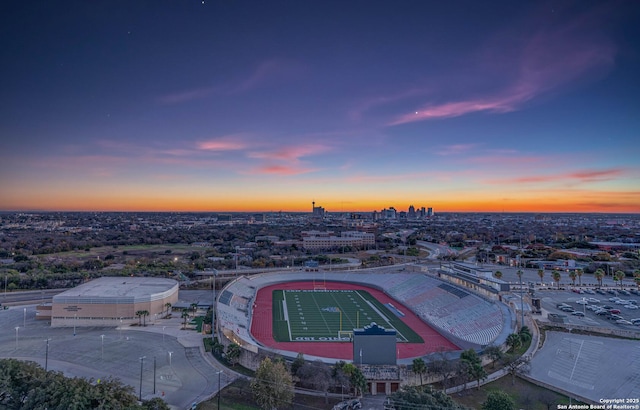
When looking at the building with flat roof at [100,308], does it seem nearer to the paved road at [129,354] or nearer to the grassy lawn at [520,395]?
the paved road at [129,354]

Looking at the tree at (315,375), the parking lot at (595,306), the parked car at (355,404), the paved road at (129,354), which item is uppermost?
the tree at (315,375)

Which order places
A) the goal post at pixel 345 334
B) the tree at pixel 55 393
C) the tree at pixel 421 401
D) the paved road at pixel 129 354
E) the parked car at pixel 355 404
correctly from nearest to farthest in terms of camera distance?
1. the tree at pixel 55 393
2. the tree at pixel 421 401
3. the parked car at pixel 355 404
4. the paved road at pixel 129 354
5. the goal post at pixel 345 334

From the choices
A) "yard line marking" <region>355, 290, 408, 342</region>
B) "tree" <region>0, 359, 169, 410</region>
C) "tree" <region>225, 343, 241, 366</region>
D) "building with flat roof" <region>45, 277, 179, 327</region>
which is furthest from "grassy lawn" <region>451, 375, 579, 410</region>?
"building with flat roof" <region>45, 277, 179, 327</region>

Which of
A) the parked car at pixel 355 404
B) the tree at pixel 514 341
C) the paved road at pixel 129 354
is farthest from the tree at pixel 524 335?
the paved road at pixel 129 354

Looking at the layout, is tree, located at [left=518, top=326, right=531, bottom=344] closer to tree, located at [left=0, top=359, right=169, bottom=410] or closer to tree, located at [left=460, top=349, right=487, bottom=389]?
tree, located at [left=460, top=349, right=487, bottom=389]

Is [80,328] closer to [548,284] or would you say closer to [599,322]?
[599,322]
